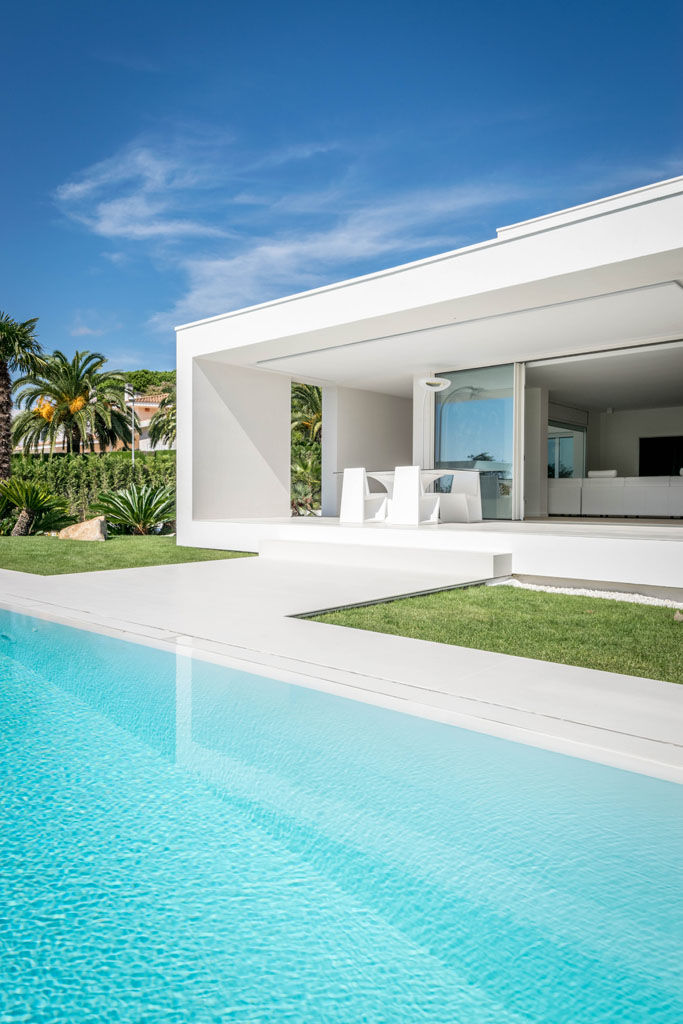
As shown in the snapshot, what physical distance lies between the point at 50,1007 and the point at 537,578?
344 inches

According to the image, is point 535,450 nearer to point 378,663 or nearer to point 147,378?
point 378,663

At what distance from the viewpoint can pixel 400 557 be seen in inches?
401

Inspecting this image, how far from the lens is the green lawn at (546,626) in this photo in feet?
17.4

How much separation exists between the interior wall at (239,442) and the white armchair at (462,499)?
3.93m

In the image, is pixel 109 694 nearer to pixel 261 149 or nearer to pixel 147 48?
pixel 147 48

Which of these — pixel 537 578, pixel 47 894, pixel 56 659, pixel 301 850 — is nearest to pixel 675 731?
pixel 301 850

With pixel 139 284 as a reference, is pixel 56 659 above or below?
below

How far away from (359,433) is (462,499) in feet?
18.5

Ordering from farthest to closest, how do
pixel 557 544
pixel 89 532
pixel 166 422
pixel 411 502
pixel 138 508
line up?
pixel 166 422 < pixel 138 508 < pixel 89 532 < pixel 411 502 < pixel 557 544

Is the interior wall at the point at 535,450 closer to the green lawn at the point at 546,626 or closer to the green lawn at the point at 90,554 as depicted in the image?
the green lawn at the point at 90,554

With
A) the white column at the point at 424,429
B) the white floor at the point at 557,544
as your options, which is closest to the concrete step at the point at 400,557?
the white floor at the point at 557,544

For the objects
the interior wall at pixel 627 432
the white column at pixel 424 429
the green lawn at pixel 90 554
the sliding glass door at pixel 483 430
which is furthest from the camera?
the interior wall at pixel 627 432

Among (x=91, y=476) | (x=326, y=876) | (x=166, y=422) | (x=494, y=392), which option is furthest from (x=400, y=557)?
(x=166, y=422)

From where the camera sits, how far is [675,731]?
11.3ft
